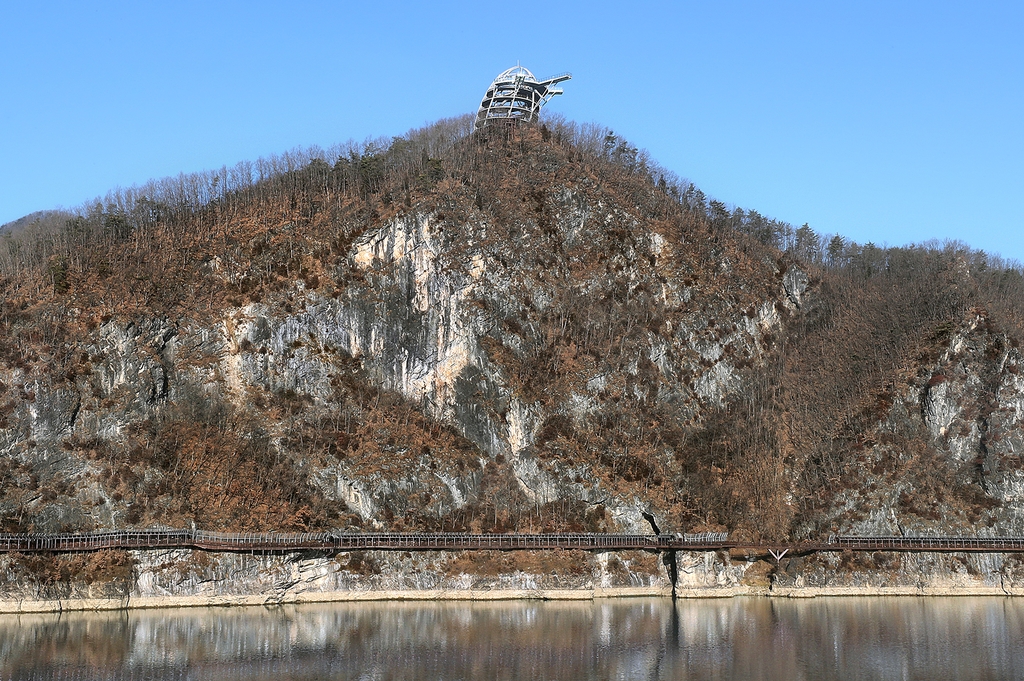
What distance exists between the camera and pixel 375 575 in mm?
84438

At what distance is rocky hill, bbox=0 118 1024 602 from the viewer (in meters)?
90.8

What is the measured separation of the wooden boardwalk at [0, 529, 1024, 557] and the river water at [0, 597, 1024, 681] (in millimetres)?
5419

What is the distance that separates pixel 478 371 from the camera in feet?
344

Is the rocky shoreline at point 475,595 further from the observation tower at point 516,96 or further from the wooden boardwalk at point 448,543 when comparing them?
the observation tower at point 516,96

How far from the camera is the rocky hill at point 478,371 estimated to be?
90750mm

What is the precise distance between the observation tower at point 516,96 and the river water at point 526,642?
257 ft

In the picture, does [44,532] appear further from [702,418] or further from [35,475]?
[702,418]

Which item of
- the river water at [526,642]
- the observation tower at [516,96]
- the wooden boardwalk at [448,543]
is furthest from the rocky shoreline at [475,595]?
the observation tower at [516,96]

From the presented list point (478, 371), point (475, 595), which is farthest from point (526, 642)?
point (478, 371)

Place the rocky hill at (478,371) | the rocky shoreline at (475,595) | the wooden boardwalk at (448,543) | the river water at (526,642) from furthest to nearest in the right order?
the rocky hill at (478,371)
the wooden boardwalk at (448,543)
the rocky shoreline at (475,595)
the river water at (526,642)

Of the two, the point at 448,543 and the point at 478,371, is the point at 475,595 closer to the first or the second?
the point at 448,543

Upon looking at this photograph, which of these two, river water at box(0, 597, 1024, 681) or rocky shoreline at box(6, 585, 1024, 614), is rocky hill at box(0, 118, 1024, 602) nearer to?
rocky shoreline at box(6, 585, 1024, 614)

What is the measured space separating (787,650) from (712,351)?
55050mm

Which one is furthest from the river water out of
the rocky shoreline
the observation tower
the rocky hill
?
the observation tower
